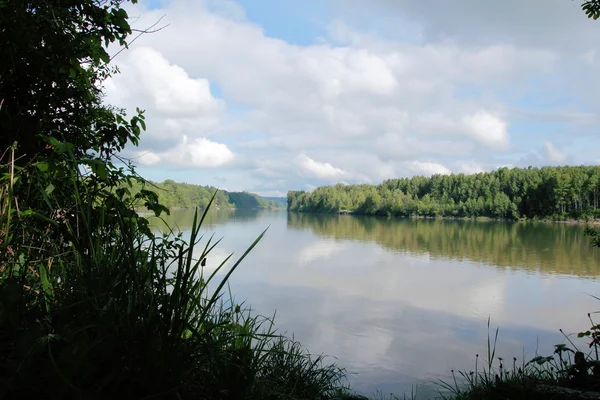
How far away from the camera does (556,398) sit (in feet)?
7.95

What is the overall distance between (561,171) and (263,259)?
94.7m

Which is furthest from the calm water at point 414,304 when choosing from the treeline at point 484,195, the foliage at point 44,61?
the treeline at point 484,195

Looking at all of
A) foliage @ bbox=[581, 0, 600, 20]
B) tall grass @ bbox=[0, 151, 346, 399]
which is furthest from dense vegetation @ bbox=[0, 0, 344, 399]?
foliage @ bbox=[581, 0, 600, 20]

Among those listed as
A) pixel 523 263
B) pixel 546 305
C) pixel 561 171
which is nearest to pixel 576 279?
pixel 523 263

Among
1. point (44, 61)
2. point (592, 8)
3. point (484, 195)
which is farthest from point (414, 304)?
point (484, 195)

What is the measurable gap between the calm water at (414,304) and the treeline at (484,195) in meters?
54.1

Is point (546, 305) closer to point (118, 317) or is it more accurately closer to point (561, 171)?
point (118, 317)

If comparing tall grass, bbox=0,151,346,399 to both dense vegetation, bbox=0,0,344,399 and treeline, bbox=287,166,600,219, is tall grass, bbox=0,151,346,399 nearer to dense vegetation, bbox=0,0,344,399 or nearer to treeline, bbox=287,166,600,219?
dense vegetation, bbox=0,0,344,399

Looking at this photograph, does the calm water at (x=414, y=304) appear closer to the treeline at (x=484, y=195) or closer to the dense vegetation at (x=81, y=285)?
the dense vegetation at (x=81, y=285)

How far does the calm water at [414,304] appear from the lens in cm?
812

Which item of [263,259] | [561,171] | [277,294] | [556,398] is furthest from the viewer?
[561,171]

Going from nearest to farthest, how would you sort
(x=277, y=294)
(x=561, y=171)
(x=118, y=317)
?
(x=118, y=317) → (x=277, y=294) → (x=561, y=171)

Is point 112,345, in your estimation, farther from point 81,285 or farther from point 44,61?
point 44,61

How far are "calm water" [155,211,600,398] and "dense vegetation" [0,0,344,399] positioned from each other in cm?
433
